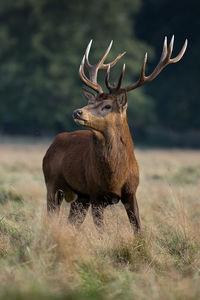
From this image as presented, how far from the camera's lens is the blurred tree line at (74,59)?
103 feet

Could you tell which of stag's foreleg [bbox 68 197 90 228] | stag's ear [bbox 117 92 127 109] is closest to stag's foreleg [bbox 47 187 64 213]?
stag's foreleg [bbox 68 197 90 228]

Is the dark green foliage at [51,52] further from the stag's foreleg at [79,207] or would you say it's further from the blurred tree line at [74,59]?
the stag's foreleg at [79,207]

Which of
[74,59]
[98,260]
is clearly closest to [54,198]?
[98,260]

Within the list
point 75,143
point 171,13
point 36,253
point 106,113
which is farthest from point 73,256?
point 171,13

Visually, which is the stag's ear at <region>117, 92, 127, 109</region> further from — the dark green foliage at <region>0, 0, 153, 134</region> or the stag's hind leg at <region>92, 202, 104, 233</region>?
the dark green foliage at <region>0, 0, 153, 134</region>

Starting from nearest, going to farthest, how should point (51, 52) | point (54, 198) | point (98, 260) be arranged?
1. point (98, 260)
2. point (54, 198)
3. point (51, 52)

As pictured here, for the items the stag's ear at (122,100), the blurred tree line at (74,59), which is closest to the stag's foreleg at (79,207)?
the stag's ear at (122,100)

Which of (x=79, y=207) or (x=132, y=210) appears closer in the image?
(x=132, y=210)

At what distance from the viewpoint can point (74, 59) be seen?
3173 cm

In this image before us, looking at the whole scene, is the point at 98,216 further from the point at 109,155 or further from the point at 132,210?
the point at 109,155

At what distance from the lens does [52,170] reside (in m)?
6.59

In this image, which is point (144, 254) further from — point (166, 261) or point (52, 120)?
point (52, 120)

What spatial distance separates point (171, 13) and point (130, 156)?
105 feet

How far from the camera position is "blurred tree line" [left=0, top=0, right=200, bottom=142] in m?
31.3
